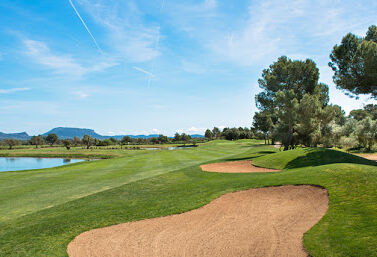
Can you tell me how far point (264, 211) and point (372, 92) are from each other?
20949 millimetres

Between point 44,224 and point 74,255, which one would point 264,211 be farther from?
point 44,224

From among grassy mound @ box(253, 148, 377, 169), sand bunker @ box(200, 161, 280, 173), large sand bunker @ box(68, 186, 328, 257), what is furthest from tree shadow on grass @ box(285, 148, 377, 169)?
large sand bunker @ box(68, 186, 328, 257)

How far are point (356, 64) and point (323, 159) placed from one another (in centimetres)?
993

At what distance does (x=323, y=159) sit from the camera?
1894 centimetres

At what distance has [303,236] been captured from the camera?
6.30 m

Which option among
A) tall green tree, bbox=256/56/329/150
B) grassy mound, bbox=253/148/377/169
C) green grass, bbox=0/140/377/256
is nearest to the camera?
green grass, bbox=0/140/377/256

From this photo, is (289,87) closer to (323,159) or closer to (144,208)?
(323,159)

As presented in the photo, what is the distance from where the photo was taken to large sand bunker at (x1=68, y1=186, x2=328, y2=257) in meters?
6.03

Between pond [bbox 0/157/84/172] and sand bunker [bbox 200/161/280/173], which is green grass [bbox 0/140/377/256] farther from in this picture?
pond [bbox 0/157/84/172]

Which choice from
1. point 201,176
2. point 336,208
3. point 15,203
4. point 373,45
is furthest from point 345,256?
point 373,45

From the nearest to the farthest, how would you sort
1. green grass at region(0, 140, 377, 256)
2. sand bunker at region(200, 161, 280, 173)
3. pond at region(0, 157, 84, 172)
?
green grass at region(0, 140, 377, 256), sand bunker at region(200, 161, 280, 173), pond at region(0, 157, 84, 172)

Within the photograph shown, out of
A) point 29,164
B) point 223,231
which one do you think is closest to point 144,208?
point 223,231

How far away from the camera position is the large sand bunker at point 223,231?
19.8ft

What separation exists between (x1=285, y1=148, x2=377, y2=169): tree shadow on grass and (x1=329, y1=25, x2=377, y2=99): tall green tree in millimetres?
7120
